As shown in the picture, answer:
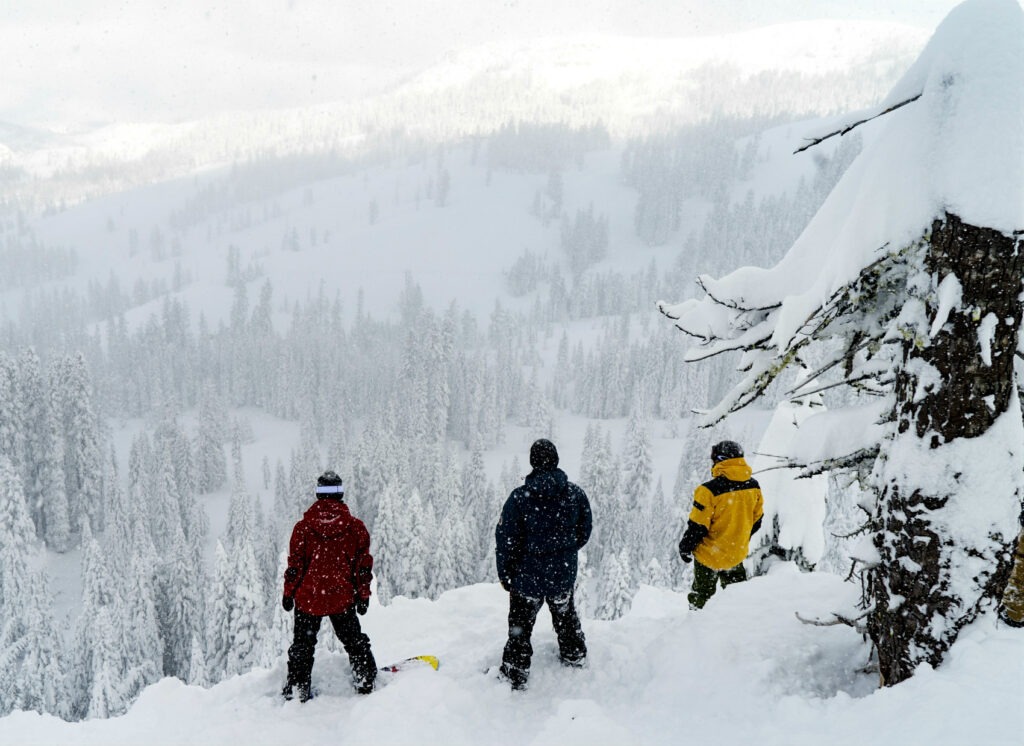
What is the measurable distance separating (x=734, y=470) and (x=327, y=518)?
3.95 meters

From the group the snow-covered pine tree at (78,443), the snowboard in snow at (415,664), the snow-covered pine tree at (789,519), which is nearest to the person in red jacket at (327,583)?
the snowboard in snow at (415,664)

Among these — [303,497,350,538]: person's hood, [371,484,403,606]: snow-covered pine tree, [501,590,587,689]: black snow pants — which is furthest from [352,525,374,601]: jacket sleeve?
[371,484,403,606]: snow-covered pine tree

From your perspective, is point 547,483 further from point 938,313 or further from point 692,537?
point 938,313

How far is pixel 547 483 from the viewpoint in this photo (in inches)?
196

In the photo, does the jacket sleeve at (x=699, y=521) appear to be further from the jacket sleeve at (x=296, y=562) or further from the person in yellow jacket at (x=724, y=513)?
the jacket sleeve at (x=296, y=562)

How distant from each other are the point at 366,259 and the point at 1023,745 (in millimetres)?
187912

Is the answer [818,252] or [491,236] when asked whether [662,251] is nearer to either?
[491,236]

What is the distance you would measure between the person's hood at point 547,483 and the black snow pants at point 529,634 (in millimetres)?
951

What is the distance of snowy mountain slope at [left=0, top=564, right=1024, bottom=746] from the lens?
3.23 m

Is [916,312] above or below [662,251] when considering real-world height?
above

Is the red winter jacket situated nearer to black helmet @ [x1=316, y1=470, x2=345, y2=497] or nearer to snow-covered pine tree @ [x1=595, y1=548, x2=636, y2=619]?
black helmet @ [x1=316, y1=470, x2=345, y2=497]

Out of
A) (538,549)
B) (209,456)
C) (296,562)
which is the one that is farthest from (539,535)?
(209,456)

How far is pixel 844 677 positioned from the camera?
417 centimetres

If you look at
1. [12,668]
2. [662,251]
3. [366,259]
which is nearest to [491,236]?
[366,259]
